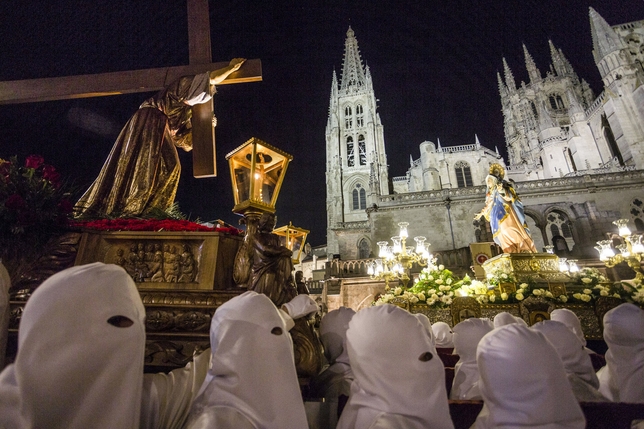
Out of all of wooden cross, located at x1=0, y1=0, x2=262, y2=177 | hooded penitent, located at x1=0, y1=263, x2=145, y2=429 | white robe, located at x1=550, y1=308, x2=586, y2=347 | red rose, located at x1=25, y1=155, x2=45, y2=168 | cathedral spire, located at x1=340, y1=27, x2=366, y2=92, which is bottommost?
white robe, located at x1=550, y1=308, x2=586, y2=347

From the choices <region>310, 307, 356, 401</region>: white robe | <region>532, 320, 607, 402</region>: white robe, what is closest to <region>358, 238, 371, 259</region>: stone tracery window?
<region>310, 307, 356, 401</region>: white robe

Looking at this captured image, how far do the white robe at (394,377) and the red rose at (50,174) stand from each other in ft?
10.9

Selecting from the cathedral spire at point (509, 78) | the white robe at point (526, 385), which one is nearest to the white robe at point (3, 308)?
the white robe at point (526, 385)

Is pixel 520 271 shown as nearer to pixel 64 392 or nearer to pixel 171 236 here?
pixel 171 236

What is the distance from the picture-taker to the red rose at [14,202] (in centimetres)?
263

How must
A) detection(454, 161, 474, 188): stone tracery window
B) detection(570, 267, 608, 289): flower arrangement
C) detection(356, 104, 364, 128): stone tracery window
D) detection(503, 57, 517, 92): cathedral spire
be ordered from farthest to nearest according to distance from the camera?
detection(503, 57, 517, 92): cathedral spire
detection(356, 104, 364, 128): stone tracery window
detection(454, 161, 474, 188): stone tracery window
detection(570, 267, 608, 289): flower arrangement

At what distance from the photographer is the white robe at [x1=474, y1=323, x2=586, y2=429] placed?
5.18 feet

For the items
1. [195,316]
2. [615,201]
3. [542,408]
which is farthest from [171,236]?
[615,201]

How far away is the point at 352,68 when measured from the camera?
48.6m

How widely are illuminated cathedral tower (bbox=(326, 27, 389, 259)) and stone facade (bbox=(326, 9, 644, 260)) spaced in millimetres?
167

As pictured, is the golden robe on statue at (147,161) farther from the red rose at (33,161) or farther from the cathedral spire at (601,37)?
the cathedral spire at (601,37)

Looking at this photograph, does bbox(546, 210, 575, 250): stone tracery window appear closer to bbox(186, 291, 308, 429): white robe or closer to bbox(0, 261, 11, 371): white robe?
bbox(186, 291, 308, 429): white robe

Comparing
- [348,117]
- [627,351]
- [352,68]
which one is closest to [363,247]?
[348,117]

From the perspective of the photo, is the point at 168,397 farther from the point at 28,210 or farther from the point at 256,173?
the point at 256,173
